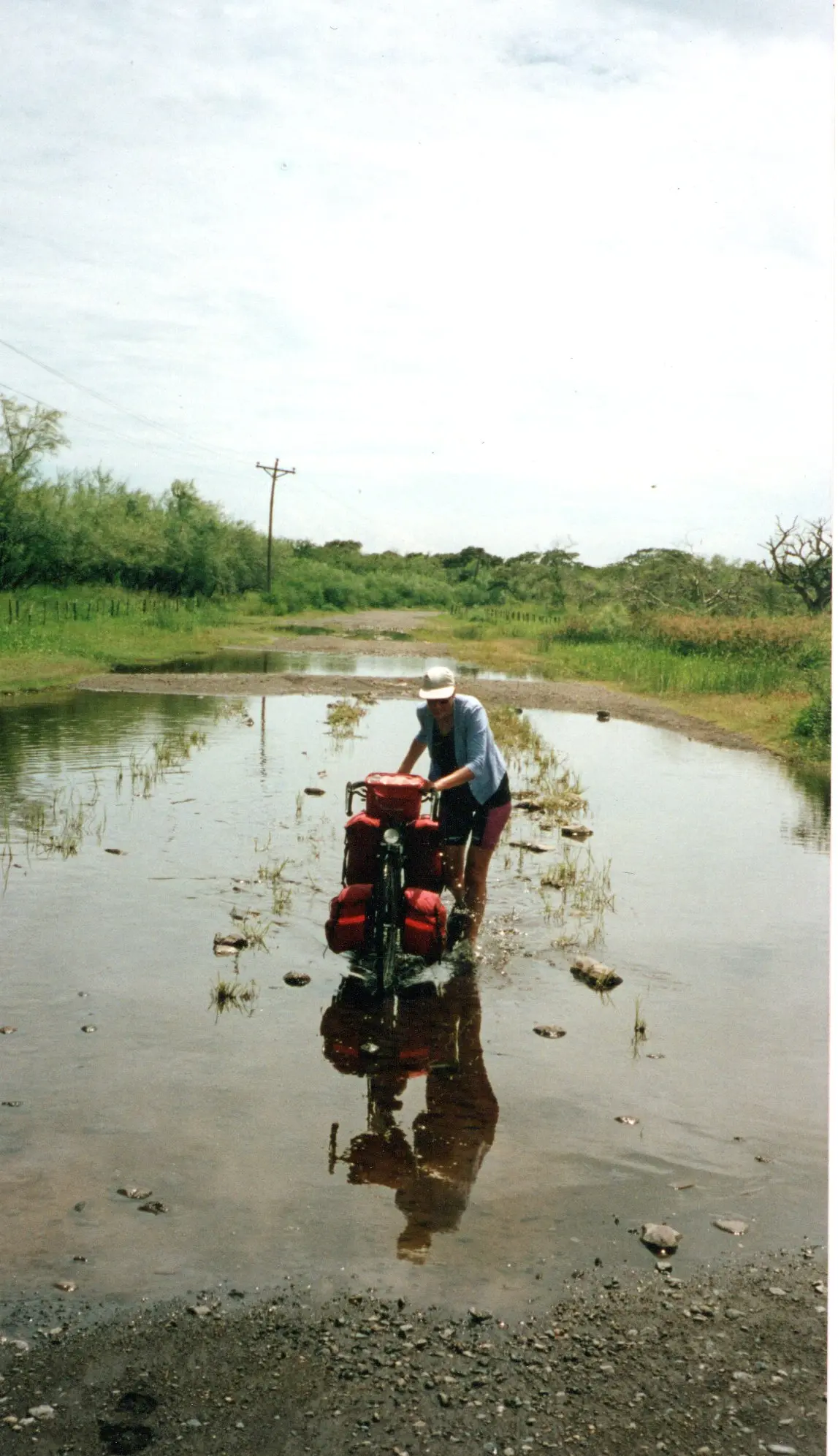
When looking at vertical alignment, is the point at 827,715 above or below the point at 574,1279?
above

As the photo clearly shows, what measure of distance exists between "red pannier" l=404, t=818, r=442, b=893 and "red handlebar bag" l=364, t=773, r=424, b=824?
0.66 ft

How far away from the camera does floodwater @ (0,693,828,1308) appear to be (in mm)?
4359

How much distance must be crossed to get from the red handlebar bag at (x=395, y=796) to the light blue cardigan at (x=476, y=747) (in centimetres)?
39

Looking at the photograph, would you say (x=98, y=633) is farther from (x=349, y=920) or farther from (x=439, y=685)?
(x=349, y=920)

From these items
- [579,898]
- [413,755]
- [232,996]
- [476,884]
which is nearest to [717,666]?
[579,898]

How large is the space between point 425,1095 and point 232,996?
1620mm

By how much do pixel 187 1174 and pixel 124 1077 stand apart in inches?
41.8

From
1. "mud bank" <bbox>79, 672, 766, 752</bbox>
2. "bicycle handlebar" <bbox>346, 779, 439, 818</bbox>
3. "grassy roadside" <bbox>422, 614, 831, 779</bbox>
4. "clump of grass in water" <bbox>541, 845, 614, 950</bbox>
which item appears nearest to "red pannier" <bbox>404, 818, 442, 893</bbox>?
"bicycle handlebar" <bbox>346, 779, 439, 818</bbox>

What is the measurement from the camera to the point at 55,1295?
3.90m

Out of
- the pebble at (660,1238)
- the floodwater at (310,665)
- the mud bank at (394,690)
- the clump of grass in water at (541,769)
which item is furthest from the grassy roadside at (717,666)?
the pebble at (660,1238)

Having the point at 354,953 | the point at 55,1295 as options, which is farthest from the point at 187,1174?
the point at 354,953

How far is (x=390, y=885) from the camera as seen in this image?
678 cm

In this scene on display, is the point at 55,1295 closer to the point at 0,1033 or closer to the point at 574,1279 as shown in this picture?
the point at 574,1279

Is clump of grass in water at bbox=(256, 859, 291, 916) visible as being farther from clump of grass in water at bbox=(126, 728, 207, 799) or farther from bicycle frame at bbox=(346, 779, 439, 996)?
clump of grass in water at bbox=(126, 728, 207, 799)
